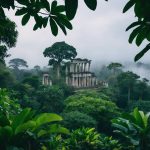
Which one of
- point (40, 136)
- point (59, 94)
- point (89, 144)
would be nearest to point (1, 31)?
point (40, 136)

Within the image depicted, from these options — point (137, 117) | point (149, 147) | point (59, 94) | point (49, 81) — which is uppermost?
point (49, 81)

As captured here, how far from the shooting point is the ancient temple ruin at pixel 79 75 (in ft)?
181

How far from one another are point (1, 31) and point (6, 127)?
7.50 metres

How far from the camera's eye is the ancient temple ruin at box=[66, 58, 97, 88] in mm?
55219

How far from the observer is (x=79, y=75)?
58250mm

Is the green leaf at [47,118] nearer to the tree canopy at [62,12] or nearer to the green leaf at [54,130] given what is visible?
the green leaf at [54,130]

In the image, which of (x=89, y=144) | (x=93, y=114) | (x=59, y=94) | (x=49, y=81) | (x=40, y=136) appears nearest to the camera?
(x=40, y=136)

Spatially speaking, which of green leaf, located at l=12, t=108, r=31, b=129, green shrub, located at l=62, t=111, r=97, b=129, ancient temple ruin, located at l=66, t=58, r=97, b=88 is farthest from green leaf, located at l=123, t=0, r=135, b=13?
ancient temple ruin, located at l=66, t=58, r=97, b=88

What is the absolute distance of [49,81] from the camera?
5191 centimetres

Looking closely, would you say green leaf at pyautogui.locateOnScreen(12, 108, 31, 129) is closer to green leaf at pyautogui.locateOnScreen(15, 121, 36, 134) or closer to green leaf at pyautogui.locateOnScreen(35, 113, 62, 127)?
green leaf at pyautogui.locateOnScreen(15, 121, 36, 134)

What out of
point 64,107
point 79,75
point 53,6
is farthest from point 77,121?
point 79,75

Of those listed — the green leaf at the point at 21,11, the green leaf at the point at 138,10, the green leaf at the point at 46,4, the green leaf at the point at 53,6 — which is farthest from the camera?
the green leaf at the point at 21,11

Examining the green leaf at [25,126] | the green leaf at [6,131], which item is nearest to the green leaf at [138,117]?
the green leaf at [25,126]

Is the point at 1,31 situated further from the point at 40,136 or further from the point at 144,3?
the point at 40,136
